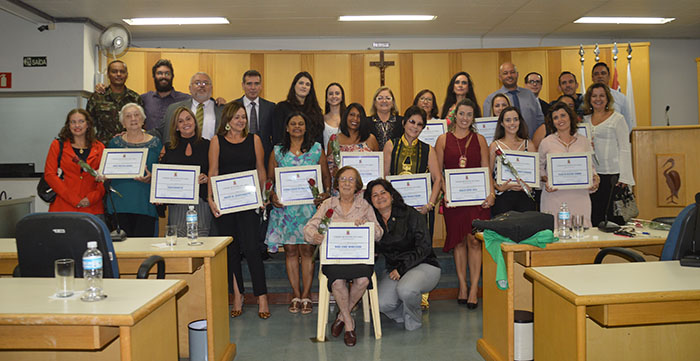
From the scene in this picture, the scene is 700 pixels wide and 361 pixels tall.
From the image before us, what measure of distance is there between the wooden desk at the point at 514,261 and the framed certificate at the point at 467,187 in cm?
109

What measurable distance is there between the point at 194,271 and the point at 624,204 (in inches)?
166

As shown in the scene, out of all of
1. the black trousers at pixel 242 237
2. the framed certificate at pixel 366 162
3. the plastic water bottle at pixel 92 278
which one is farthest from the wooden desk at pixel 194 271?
the framed certificate at pixel 366 162

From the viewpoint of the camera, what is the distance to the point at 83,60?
851cm

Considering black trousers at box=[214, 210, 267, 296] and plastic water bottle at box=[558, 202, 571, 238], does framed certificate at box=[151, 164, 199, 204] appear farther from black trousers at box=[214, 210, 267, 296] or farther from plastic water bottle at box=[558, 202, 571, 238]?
plastic water bottle at box=[558, 202, 571, 238]

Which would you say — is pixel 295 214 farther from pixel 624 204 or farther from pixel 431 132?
pixel 624 204

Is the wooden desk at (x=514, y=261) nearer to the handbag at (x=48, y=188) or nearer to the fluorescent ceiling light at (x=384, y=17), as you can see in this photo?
the handbag at (x=48, y=188)

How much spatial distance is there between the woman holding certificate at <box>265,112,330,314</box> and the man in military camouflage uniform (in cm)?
181

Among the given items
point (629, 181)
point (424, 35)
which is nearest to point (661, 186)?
point (629, 181)

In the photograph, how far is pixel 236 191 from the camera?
4691 millimetres

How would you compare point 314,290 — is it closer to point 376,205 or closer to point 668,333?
point 376,205

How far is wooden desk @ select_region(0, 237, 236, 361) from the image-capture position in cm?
357

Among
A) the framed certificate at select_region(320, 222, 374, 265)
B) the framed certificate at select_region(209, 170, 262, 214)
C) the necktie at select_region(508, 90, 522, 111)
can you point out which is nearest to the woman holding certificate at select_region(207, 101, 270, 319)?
the framed certificate at select_region(209, 170, 262, 214)

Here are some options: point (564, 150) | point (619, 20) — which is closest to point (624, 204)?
point (564, 150)

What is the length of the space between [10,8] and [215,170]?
15.8 feet
